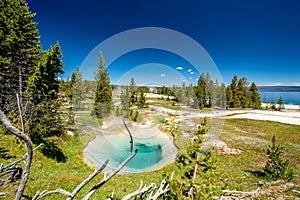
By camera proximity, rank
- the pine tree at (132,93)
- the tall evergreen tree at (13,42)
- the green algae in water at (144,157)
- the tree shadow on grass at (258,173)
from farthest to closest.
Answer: the pine tree at (132,93) → the tall evergreen tree at (13,42) → the green algae in water at (144,157) → the tree shadow on grass at (258,173)

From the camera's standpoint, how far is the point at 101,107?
2855 centimetres

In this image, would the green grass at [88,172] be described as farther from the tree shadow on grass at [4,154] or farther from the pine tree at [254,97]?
the pine tree at [254,97]

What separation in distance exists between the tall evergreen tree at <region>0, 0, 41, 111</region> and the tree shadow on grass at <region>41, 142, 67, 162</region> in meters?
4.48

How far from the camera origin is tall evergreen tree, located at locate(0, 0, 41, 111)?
12.9m

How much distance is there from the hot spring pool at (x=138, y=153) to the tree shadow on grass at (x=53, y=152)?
1.40m

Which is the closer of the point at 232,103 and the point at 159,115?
the point at 159,115

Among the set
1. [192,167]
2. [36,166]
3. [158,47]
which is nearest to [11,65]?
[36,166]

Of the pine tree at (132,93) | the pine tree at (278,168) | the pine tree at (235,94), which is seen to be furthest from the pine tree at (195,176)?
the pine tree at (235,94)

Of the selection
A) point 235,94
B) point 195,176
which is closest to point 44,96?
point 195,176

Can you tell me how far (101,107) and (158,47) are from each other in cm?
2181

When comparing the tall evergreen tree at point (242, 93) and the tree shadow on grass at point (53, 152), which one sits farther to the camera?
the tall evergreen tree at point (242, 93)

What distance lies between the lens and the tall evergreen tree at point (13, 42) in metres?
12.9

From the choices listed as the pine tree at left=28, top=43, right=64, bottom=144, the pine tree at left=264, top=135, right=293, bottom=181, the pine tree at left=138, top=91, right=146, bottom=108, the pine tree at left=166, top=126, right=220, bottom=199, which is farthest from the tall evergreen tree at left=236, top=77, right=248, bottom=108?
the pine tree at left=166, top=126, right=220, bottom=199

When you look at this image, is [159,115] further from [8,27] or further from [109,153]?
[8,27]
